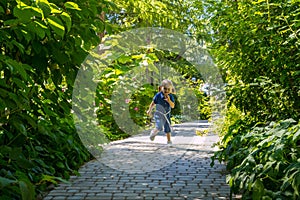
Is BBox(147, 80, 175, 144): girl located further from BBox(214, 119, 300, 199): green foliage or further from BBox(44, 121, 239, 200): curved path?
BBox(214, 119, 300, 199): green foliage

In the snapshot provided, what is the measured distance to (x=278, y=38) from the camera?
3.72 metres

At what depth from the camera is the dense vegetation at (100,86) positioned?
76.6 inches

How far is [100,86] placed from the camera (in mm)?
4516

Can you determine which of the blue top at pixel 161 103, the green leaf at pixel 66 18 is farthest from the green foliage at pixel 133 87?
the green leaf at pixel 66 18

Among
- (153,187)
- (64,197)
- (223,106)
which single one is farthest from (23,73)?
(223,106)

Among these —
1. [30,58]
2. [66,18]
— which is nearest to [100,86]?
[30,58]

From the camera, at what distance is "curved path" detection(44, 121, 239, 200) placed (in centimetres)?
409

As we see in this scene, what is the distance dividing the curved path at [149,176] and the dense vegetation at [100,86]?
306mm

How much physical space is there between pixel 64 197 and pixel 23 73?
8.46 ft

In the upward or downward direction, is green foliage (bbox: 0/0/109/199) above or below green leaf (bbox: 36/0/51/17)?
below

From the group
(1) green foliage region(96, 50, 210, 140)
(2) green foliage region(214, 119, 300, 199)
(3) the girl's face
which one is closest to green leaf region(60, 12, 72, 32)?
(2) green foliage region(214, 119, 300, 199)

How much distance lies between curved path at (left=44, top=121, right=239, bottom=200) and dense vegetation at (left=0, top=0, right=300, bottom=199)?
306mm

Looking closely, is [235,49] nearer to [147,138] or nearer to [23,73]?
[23,73]

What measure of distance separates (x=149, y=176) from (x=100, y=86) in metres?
1.37
